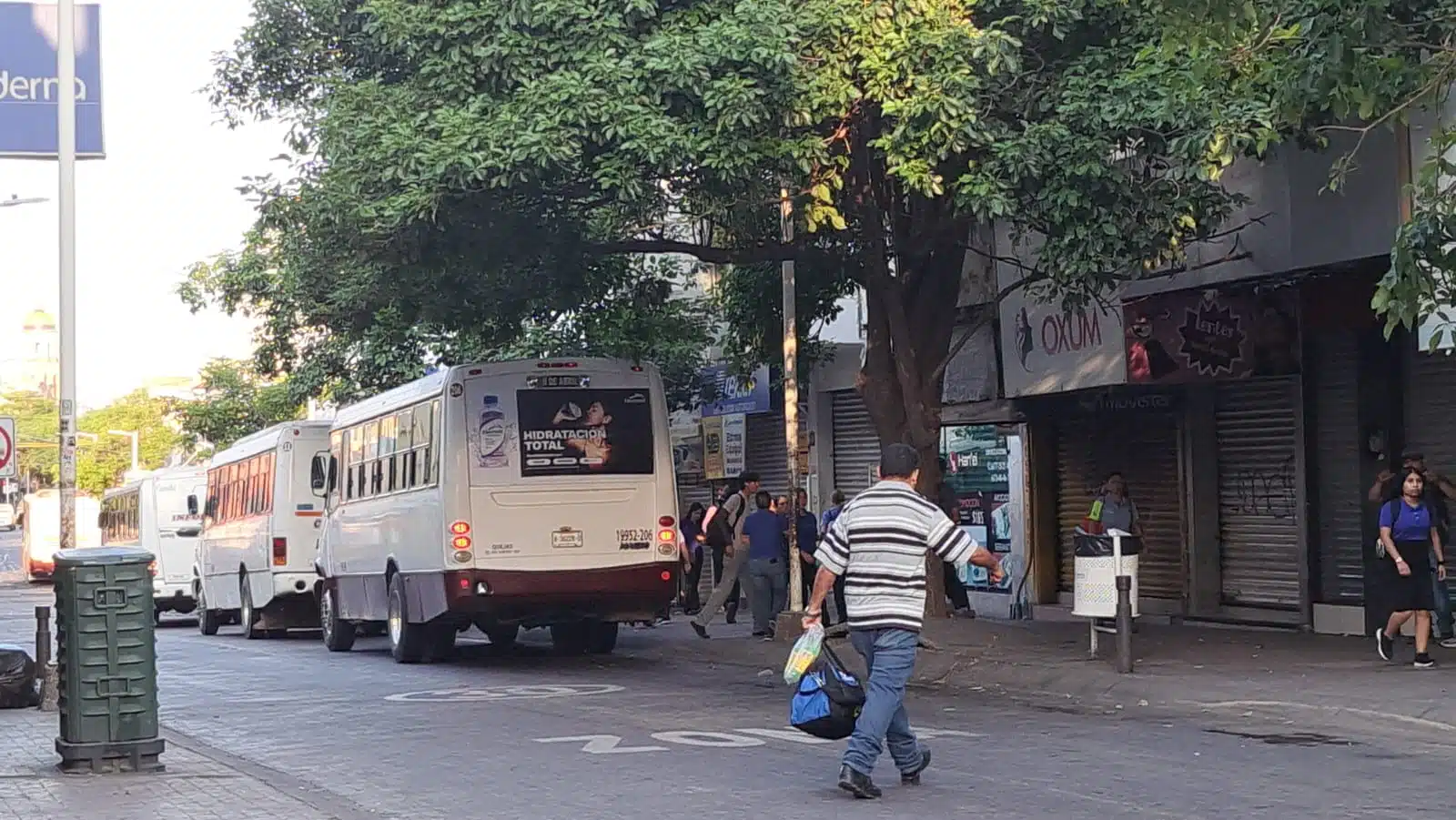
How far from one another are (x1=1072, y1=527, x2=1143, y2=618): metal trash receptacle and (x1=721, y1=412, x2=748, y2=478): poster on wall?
1378 cm

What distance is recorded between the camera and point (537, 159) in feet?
49.7

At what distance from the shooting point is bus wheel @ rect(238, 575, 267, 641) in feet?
93.7

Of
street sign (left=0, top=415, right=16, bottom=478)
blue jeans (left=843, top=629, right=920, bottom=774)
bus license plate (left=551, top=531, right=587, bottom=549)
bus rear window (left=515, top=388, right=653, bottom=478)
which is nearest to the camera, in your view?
blue jeans (left=843, top=629, right=920, bottom=774)

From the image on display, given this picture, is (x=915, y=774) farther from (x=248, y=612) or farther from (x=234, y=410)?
(x=234, y=410)

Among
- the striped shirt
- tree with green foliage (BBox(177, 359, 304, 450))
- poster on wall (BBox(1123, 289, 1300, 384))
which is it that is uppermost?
tree with green foliage (BBox(177, 359, 304, 450))

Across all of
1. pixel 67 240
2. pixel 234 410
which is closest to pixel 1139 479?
pixel 67 240

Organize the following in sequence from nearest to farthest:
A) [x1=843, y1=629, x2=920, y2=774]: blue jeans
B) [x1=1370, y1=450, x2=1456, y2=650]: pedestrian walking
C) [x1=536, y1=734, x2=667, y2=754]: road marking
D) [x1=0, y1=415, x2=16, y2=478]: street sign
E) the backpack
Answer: [x1=843, y1=629, x2=920, y2=774]: blue jeans < [x1=536, y1=734, x2=667, y2=754]: road marking < [x1=0, y1=415, x2=16, y2=478]: street sign < [x1=1370, y1=450, x2=1456, y2=650]: pedestrian walking < the backpack

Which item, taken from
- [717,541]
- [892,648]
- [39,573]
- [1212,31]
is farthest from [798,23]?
[39,573]

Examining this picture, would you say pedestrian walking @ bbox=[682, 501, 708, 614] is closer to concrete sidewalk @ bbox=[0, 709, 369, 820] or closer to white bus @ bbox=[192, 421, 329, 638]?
white bus @ bbox=[192, 421, 329, 638]

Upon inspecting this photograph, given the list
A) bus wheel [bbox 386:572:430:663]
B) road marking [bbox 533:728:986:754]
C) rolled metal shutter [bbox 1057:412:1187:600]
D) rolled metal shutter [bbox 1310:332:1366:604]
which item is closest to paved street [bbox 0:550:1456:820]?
road marking [bbox 533:728:986:754]

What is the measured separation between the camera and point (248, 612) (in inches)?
1129

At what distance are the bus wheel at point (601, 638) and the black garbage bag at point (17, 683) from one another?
7281mm

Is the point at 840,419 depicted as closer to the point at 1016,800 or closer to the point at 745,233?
the point at 745,233

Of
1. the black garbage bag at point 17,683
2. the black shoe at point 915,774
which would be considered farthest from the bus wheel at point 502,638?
the black shoe at point 915,774
